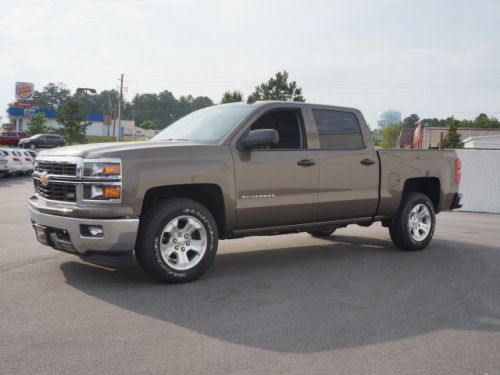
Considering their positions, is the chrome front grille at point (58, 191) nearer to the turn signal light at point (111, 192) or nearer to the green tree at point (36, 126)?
the turn signal light at point (111, 192)

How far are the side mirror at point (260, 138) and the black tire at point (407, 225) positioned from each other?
2906 mm

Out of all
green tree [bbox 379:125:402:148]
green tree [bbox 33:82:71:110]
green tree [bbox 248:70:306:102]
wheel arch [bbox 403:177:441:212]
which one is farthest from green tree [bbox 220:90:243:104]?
green tree [bbox 33:82:71:110]

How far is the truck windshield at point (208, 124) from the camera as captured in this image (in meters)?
6.58

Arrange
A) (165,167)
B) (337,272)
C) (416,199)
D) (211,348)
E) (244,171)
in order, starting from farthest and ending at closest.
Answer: (416,199) → (337,272) → (244,171) → (165,167) → (211,348)

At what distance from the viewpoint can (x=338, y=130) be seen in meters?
7.54

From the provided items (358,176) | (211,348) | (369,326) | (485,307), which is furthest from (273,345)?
(358,176)

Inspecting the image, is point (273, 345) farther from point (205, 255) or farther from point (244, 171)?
point (244, 171)

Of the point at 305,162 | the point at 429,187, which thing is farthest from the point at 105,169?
the point at 429,187

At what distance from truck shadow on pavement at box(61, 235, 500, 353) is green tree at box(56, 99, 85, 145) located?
65.6 m

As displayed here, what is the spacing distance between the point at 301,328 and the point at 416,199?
442 centimetres

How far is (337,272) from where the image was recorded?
22.4 ft

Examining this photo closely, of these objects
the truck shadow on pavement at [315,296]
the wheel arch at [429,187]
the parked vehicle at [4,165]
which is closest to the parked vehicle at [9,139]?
the parked vehicle at [4,165]

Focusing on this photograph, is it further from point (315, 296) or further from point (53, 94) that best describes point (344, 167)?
point (53, 94)

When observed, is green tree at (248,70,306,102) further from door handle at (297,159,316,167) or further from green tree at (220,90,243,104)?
door handle at (297,159,316,167)
